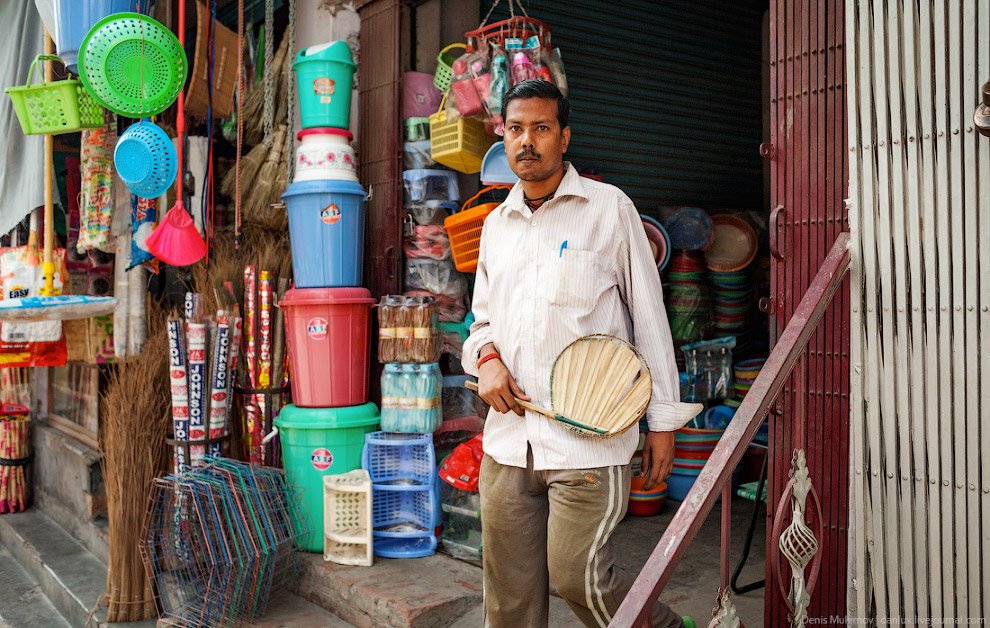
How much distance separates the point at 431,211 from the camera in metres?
4.59

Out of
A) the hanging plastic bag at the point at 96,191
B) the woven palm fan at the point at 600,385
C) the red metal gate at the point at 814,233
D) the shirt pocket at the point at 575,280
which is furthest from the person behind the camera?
the hanging plastic bag at the point at 96,191

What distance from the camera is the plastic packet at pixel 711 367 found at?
5277 mm

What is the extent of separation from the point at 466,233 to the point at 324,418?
4.14 feet

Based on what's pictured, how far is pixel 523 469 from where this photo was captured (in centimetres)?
236

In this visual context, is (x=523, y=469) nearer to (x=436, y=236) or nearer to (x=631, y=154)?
(x=436, y=236)

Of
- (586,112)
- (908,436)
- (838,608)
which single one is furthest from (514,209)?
(586,112)

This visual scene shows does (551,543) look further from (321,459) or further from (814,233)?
(321,459)

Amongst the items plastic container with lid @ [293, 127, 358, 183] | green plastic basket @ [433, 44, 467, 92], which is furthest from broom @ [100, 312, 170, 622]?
green plastic basket @ [433, 44, 467, 92]

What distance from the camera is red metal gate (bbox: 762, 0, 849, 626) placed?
8.20 ft

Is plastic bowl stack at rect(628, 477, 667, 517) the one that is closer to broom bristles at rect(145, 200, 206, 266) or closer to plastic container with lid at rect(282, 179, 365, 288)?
plastic container with lid at rect(282, 179, 365, 288)

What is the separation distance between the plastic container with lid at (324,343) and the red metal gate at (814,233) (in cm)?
246

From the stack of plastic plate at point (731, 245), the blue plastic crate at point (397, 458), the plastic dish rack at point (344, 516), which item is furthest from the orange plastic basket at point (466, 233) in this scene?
the stack of plastic plate at point (731, 245)

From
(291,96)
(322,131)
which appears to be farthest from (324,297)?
(291,96)

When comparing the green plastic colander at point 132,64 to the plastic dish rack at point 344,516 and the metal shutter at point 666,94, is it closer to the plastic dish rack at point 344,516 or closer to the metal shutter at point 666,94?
the metal shutter at point 666,94
